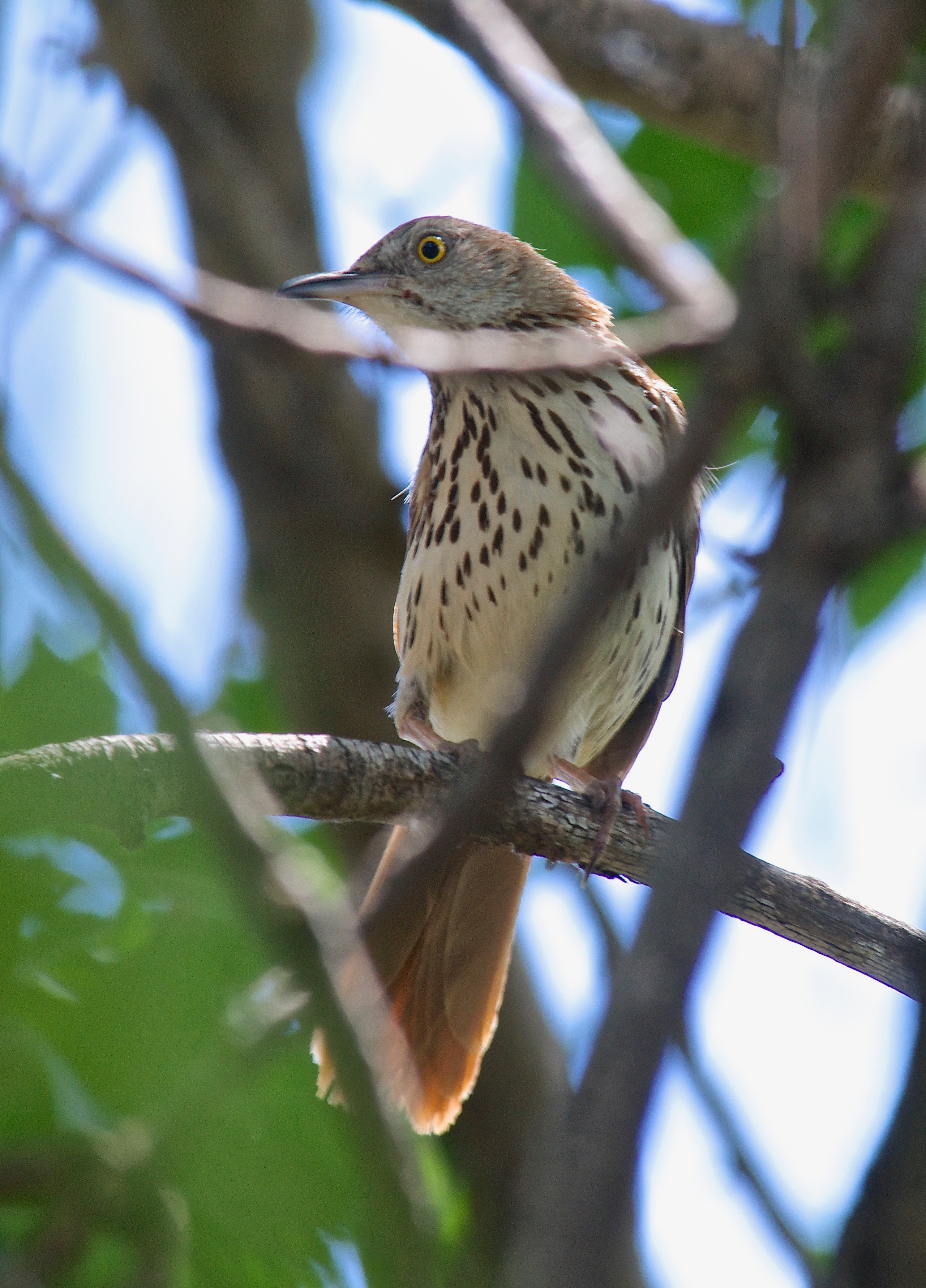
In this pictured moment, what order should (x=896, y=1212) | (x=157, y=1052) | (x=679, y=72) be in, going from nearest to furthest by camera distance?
(x=896, y=1212) → (x=157, y=1052) → (x=679, y=72)

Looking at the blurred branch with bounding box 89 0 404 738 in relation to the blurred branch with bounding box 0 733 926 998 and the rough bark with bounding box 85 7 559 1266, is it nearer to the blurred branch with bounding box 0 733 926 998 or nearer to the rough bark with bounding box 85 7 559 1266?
the rough bark with bounding box 85 7 559 1266

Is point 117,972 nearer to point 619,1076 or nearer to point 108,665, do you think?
point 108,665

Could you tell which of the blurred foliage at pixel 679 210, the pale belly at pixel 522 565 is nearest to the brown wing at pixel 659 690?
the pale belly at pixel 522 565

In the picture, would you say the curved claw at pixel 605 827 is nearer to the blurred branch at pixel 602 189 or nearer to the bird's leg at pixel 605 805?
the bird's leg at pixel 605 805

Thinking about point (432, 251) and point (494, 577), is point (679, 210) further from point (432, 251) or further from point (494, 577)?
point (494, 577)

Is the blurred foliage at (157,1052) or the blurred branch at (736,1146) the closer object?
the blurred foliage at (157,1052)

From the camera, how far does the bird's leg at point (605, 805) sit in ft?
10.3

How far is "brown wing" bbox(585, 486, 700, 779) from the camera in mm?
4410

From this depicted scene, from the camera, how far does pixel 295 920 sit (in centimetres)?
126

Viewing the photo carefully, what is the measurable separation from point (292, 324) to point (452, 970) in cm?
213

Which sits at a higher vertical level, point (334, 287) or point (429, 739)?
point (334, 287)

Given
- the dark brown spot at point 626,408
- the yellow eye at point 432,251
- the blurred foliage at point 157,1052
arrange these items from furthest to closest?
the yellow eye at point 432,251 < the dark brown spot at point 626,408 < the blurred foliage at point 157,1052

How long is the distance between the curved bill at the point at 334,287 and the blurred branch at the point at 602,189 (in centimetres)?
126

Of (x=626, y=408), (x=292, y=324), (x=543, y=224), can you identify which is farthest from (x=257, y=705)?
(x=292, y=324)
